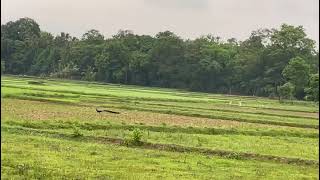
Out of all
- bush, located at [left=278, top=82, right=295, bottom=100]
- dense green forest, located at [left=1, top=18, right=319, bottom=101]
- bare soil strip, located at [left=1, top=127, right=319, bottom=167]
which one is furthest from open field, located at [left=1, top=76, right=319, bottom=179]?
dense green forest, located at [left=1, top=18, right=319, bottom=101]

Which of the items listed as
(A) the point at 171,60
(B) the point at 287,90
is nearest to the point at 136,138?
(B) the point at 287,90

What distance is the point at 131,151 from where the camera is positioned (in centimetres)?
1625

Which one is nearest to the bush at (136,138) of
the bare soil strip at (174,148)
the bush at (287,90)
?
the bare soil strip at (174,148)

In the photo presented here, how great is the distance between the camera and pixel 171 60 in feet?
300

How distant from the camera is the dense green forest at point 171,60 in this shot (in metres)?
82.3

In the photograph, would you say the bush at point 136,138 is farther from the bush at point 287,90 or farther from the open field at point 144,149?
the bush at point 287,90

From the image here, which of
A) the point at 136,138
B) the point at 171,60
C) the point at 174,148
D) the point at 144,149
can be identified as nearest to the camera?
the point at 144,149

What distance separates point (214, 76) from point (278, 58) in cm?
1264

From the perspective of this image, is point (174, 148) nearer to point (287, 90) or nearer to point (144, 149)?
point (144, 149)

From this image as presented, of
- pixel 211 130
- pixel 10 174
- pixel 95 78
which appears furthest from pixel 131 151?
pixel 95 78

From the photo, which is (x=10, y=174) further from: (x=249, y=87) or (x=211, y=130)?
(x=249, y=87)

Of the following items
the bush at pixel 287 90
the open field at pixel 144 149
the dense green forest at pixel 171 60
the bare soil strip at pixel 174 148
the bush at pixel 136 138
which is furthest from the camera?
the dense green forest at pixel 171 60

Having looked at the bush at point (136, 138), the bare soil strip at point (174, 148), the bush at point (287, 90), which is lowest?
the bare soil strip at point (174, 148)

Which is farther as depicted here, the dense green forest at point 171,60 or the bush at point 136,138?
the dense green forest at point 171,60
